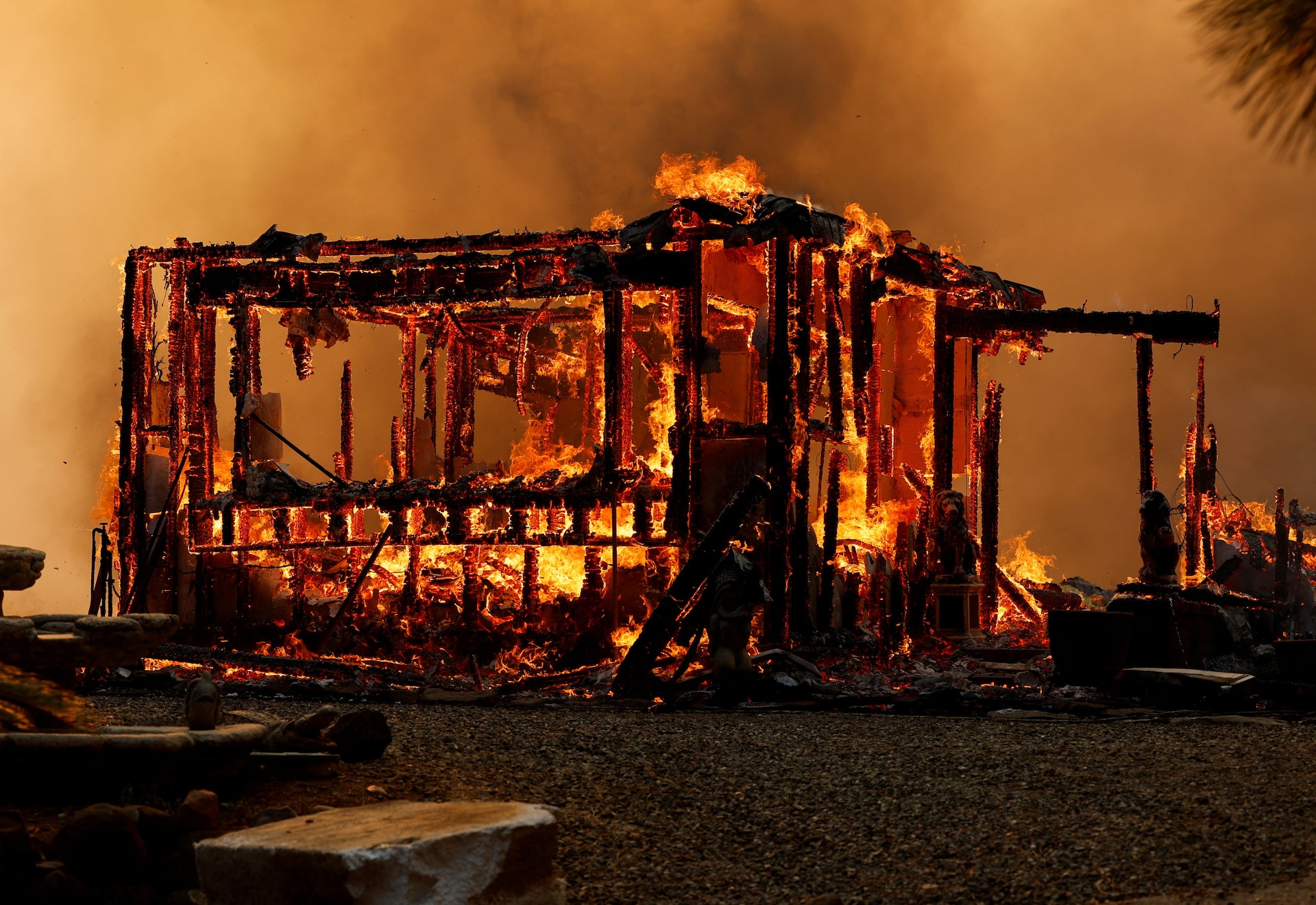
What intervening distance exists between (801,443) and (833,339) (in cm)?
166

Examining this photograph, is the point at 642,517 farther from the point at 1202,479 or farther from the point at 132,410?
the point at 1202,479

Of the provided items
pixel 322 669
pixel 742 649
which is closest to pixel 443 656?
pixel 322 669

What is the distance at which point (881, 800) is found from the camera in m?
7.40

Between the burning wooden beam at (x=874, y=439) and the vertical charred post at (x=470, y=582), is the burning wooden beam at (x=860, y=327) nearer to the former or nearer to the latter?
the burning wooden beam at (x=874, y=439)

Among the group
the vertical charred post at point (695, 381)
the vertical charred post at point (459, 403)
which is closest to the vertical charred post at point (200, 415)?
the vertical charred post at point (459, 403)

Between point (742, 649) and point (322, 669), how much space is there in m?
4.88

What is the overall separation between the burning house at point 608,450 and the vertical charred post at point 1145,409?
0.15ft

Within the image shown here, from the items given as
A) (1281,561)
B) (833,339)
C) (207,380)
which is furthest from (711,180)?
(1281,561)

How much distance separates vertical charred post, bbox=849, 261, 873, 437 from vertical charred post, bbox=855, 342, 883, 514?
4.51 ft

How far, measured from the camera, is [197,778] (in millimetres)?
6941

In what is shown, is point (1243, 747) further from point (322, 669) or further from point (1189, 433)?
point (1189, 433)

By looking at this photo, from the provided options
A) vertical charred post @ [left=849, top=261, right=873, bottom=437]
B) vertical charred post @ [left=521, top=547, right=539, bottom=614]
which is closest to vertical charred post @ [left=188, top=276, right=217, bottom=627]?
vertical charred post @ [left=521, top=547, right=539, bottom=614]

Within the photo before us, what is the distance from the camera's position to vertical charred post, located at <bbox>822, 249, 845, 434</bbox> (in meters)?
16.5

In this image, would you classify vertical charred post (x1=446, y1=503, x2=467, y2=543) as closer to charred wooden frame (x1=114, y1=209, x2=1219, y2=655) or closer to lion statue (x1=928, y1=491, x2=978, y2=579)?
charred wooden frame (x1=114, y1=209, x2=1219, y2=655)
